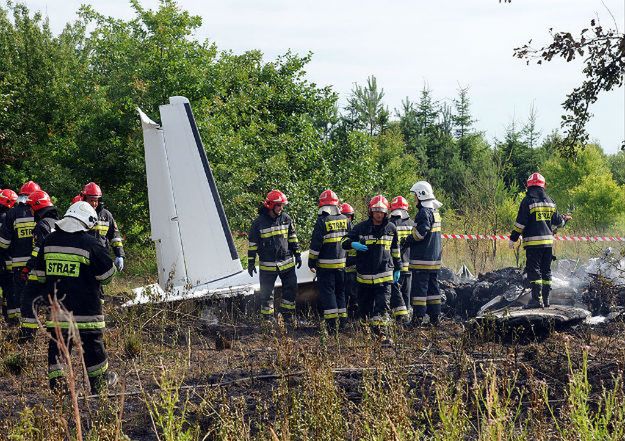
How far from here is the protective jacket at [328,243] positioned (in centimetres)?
1109

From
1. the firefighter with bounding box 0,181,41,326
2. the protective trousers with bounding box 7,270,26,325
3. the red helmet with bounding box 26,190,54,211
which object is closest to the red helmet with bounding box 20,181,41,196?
the firefighter with bounding box 0,181,41,326

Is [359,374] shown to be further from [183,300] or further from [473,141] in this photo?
[473,141]

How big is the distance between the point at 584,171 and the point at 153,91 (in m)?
22.0

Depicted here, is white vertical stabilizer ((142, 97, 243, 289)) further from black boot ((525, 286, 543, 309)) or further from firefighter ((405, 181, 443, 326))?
black boot ((525, 286, 543, 309))

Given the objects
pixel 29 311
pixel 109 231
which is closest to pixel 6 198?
pixel 109 231

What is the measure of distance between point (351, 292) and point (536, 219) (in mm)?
2862

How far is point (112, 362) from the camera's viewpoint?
28.9ft

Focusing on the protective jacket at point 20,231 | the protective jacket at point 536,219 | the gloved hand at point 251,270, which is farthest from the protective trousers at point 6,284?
the protective jacket at point 536,219

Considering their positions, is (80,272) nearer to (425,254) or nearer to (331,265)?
(331,265)

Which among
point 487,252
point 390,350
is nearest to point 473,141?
point 487,252

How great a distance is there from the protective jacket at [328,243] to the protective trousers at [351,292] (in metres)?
1.20

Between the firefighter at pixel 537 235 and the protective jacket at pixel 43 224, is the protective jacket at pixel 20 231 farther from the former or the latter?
the firefighter at pixel 537 235

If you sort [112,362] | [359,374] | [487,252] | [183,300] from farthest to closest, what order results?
1. [487,252]
2. [183,300]
3. [112,362]
4. [359,374]

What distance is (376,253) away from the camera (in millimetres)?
10719
